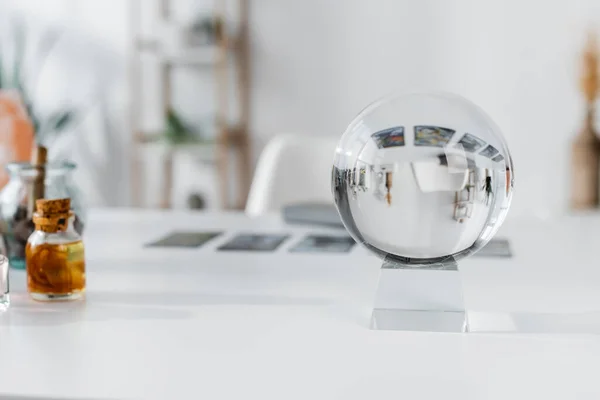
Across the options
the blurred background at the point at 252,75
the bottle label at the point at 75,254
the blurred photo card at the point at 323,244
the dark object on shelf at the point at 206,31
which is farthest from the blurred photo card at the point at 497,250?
the dark object on shelf at the point at 206,31

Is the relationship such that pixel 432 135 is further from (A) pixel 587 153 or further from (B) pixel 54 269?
(A) pixel 587 153

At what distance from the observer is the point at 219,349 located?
2.12 ft

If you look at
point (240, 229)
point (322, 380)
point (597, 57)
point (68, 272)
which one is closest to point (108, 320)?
point (68, 272)

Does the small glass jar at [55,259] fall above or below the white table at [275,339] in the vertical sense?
above

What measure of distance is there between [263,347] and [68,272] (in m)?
0.29

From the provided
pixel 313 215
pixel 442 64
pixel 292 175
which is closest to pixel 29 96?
pixel 442 64

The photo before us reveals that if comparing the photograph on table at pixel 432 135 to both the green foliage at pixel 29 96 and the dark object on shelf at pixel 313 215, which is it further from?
the green foliage at pixel 29 96

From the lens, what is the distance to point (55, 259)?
0.83 metres

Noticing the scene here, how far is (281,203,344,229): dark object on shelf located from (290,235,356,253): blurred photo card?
0.26 ft

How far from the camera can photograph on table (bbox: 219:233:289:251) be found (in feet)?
3.94

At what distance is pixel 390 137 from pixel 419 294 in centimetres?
16

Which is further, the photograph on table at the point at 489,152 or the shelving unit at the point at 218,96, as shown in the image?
the shelving unit at the point at 218,96

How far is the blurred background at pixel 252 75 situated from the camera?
324 centimetres

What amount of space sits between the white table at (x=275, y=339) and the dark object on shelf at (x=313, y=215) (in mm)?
248
